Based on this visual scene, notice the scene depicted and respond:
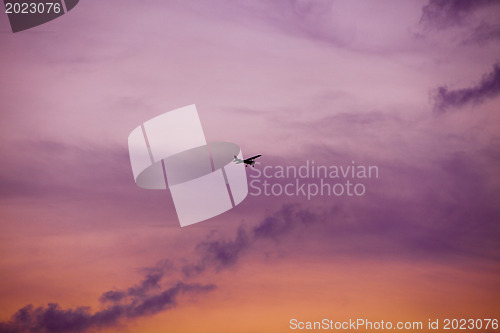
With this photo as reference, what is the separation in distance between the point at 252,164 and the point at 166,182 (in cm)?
1393

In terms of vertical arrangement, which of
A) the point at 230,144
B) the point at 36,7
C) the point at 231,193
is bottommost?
the point at 231,193

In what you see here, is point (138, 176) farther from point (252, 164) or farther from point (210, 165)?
point (252, 164)

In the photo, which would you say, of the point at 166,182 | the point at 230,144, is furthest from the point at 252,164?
the point at 166,182

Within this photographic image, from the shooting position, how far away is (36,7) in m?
95.3

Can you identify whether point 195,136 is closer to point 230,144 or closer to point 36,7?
point 230,144

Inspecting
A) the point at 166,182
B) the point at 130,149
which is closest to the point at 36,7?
the point at 130,149

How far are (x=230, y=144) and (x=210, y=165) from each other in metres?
4.90

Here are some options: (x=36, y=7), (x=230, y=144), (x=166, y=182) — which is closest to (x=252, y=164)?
(x=230, y=144)

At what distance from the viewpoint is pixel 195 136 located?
317 ft

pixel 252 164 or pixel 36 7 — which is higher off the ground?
pixel 36 7

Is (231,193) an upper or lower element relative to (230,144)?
lower

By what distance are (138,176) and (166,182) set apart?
4434 mm

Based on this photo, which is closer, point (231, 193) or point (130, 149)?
point (130, 149)

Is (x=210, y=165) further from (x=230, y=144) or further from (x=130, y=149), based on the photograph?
(x=130, y=149)
